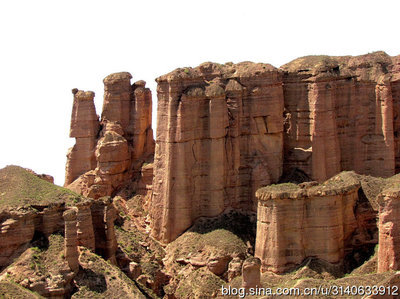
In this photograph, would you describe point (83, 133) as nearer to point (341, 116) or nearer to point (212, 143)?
point (212, 143)

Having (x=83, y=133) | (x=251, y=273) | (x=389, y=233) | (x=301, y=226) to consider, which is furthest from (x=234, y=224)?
(x=83, y=133)

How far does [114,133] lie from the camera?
3073 inches

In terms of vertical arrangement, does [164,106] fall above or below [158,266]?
above

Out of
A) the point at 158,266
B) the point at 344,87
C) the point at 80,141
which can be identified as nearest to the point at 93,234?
the point at 158,266

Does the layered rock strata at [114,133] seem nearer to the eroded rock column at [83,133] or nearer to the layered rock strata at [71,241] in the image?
the eroded rock column at [83,133]

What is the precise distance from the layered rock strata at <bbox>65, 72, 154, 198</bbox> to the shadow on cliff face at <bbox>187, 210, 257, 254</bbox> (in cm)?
919

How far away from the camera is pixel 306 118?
245 feet

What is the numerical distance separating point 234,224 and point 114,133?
1282 cm

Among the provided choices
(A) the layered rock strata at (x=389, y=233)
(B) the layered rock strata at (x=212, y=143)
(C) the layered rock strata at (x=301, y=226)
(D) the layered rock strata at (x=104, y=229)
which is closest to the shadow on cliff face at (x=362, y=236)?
(C) the layered rock strata at (x=301, y=226)

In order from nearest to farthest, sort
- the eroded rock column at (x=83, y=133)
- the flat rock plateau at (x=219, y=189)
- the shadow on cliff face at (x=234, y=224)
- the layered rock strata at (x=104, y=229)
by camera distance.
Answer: the flat rock plateau at (x=219, y=189), the layered rock strata at (x=104, y=229), the shadow on cliff face at (x=234, y=224), the eroded rock column at (x=83, y=133)

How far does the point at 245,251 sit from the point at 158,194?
318 inches

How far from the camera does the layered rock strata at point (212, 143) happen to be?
2825 inches

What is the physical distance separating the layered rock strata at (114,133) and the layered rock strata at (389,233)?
23.9 m

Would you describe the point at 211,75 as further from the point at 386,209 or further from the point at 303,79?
the point at 386,209
